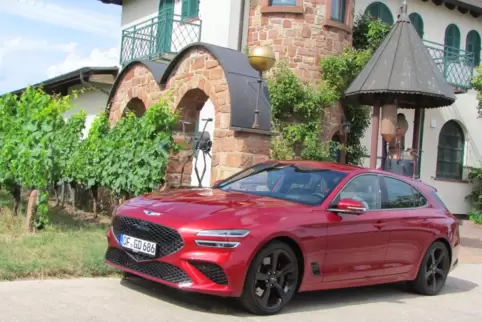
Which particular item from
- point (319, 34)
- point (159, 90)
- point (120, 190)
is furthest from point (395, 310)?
point (319, 34)

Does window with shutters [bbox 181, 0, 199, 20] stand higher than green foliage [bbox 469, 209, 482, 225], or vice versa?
window with shutters [bbox 181, 0, 199, 20]

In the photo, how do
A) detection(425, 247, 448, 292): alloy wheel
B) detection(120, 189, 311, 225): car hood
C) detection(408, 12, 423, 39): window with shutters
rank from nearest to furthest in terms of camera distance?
detection(120, 189, 311, 225): car hood → detection(425, 247, 448, 292): alloy wheel → detection(408, 12, 423, 39): window with shutters

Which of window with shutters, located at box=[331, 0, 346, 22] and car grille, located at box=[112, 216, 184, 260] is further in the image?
window with shutters, located at box=[331, 0, 346, 22]

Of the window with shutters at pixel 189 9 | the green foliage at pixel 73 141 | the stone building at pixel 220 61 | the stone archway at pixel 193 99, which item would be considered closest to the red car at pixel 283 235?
the stone archway at pixel 193 99

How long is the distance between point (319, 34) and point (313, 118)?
2.00 metres

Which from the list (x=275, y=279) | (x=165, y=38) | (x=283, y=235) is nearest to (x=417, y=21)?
(x=165, y=38)

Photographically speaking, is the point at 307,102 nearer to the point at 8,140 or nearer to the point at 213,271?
the point at 8,140

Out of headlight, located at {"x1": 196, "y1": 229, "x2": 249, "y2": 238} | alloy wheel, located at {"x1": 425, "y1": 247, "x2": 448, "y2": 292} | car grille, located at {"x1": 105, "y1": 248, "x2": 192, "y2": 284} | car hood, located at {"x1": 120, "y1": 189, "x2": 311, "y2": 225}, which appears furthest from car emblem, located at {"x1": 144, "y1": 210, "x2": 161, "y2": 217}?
alloy wheel, located at {"x1": 425, "y1": 247, "x2": 448, "y2": 292}

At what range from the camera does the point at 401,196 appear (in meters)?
7.88

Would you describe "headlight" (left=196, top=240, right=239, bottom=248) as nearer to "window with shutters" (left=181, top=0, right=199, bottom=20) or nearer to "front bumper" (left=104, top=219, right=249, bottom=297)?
"front bumper" (left=104, top=219, right=249, bottom=297)

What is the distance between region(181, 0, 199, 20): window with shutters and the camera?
17.5 metres

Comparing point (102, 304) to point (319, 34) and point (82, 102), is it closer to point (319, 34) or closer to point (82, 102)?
point (319, 34)

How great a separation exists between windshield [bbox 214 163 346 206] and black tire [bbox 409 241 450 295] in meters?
1.74

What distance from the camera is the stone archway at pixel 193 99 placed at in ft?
32.9
